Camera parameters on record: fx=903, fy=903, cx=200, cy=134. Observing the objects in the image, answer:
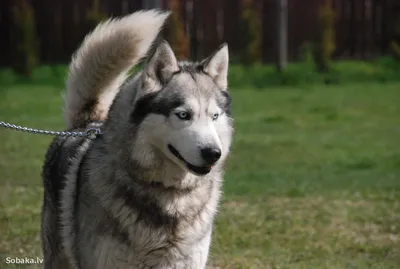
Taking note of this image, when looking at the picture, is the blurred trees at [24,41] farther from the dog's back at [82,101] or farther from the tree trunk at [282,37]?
the dog's back at [82,101]

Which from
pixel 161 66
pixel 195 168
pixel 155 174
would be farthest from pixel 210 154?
pixel 161 66

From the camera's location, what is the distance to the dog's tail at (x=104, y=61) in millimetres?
5336

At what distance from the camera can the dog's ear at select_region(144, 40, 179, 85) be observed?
476cm

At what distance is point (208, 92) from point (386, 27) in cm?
1805

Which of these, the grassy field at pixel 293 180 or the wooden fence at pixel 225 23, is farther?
the wooden fence at pixel 225 23

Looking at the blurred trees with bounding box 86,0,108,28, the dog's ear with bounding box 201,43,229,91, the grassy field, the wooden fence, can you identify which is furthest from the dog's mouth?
the wooden fence

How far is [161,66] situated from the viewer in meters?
4.82

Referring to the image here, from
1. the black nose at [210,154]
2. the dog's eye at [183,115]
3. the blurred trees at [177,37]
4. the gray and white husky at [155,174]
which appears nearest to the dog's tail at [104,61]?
the gray and white husky at [155,174]

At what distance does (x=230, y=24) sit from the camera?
21.9 m

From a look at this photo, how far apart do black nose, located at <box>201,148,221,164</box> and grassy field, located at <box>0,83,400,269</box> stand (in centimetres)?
229

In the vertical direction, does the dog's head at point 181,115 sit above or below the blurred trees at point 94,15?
above

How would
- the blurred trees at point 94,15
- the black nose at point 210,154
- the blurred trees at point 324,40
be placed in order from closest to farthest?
the black nose at point 210,154, the blurred trees at point 324,40, the blurred trees at point 94,15

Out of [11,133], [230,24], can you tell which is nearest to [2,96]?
[11,133]

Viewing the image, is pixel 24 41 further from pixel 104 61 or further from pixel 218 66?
pixel 218 66
